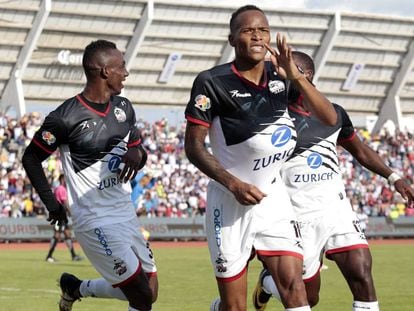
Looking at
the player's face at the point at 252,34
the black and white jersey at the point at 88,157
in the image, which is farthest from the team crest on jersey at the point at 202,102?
the black and white jersey at the point at 88,157

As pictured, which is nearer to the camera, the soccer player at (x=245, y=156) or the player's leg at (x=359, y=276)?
the soccer player at (x=245, y=156)

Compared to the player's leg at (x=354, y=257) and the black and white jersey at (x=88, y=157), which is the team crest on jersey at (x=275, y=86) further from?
the player's leg at (x=354, y=257)

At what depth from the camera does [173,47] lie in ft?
192

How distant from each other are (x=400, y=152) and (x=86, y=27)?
17.2 metres

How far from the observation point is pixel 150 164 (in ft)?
A: 144

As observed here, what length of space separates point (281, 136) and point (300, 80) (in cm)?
79

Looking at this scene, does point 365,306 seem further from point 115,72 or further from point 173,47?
point 173,47

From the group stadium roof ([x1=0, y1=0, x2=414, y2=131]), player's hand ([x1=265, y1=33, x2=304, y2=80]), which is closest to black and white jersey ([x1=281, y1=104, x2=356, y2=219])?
player's hand ([x1=265, y1=33, x2=304, y2=80])

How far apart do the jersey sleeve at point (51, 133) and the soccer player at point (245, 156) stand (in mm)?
1809

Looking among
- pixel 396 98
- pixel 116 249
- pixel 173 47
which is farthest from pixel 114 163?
pixel 396 98

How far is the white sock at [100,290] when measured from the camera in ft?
35.6

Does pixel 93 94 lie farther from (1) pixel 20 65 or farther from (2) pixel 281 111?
(1) pixel 20 65

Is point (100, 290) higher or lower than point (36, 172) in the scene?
lower

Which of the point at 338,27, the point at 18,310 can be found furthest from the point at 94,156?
the point at 338,27
